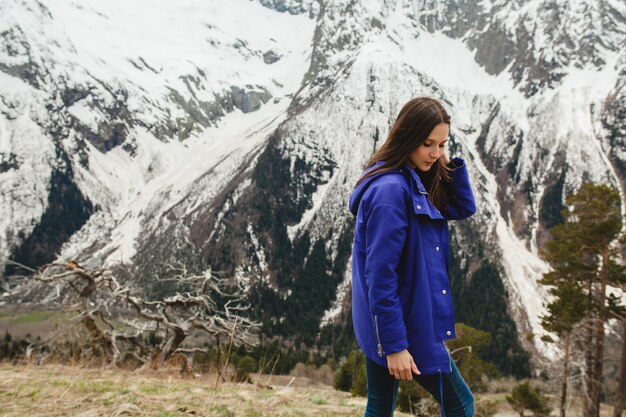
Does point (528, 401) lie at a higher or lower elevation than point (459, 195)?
lower

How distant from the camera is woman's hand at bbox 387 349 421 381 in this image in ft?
10.3

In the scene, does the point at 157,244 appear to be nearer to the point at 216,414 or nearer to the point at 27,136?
the point at 27,136

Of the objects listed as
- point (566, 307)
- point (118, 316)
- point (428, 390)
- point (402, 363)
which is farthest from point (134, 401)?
point (566, 307)

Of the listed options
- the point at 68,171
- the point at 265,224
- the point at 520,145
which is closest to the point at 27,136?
the point at 68,171

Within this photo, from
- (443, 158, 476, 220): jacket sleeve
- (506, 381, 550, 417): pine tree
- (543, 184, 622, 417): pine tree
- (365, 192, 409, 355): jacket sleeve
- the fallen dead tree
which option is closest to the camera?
(365, 192, 409, 355): jacket sleeve

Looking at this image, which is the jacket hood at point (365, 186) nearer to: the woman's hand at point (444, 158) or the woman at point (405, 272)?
the woman at point (405, 272)

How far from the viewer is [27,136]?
19000cm

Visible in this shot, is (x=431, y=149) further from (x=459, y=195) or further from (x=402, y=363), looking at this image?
(x=402, y=363)

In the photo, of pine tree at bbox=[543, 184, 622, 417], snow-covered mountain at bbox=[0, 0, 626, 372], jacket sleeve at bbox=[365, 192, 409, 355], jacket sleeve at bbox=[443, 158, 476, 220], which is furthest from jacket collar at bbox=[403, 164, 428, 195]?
snow-covered mountain at bbox=[0, 0, 626, 372]

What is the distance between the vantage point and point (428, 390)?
3.58m

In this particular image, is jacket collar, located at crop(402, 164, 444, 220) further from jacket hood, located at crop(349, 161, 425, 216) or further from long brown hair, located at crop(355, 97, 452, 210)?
long brown hair, located at crop(355, 97, 452, 210)

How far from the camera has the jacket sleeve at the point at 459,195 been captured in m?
3.98

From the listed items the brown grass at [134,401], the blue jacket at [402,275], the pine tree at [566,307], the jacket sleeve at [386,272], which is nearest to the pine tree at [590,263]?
the pine tree at [566,307]

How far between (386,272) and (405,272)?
21 centimetres
